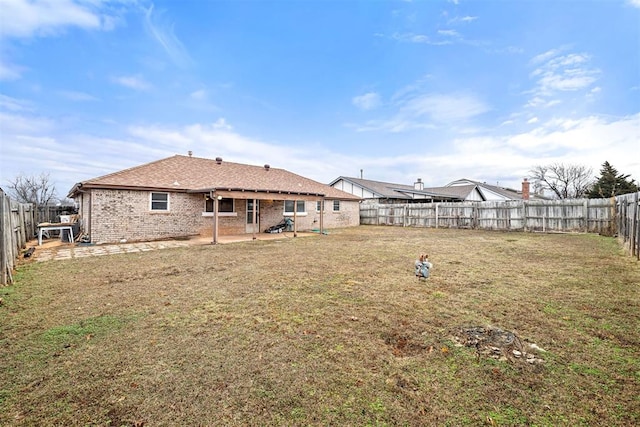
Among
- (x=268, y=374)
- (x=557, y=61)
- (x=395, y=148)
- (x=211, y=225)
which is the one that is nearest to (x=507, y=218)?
(x=557, y=61)

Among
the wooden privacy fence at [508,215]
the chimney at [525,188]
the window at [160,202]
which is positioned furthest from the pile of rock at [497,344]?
the chimney at [525,188]

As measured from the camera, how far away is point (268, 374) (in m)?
2.63

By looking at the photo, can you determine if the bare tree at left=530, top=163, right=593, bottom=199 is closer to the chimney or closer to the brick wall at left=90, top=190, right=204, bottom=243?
the chimney

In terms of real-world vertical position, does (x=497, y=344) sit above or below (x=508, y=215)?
below

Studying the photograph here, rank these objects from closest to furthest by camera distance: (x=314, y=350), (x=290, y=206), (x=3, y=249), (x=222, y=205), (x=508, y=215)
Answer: (x=314, y=350) → (x=3, y=249) → (x=222, y=205) → (x=508, y=215) → (x=290, y=206)

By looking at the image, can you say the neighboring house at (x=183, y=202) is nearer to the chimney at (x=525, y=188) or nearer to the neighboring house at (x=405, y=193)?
the neighboring house at (x=405, y=193)

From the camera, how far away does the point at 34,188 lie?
2712cm

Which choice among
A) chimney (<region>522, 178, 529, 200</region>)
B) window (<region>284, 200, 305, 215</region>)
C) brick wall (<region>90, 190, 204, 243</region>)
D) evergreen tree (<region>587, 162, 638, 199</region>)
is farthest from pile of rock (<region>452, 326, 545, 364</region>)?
evergreen tree (<region>587, 162, 638, 199</region>)

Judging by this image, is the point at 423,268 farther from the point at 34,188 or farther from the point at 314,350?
the point at 34,188

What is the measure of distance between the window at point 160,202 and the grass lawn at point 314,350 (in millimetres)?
6631

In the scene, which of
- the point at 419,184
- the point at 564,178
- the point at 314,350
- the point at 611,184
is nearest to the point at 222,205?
the point at 314,350

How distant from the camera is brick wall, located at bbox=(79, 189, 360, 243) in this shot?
11500 millimetres

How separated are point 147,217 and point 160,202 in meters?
0.88

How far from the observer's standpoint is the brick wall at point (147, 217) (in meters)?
11.5
